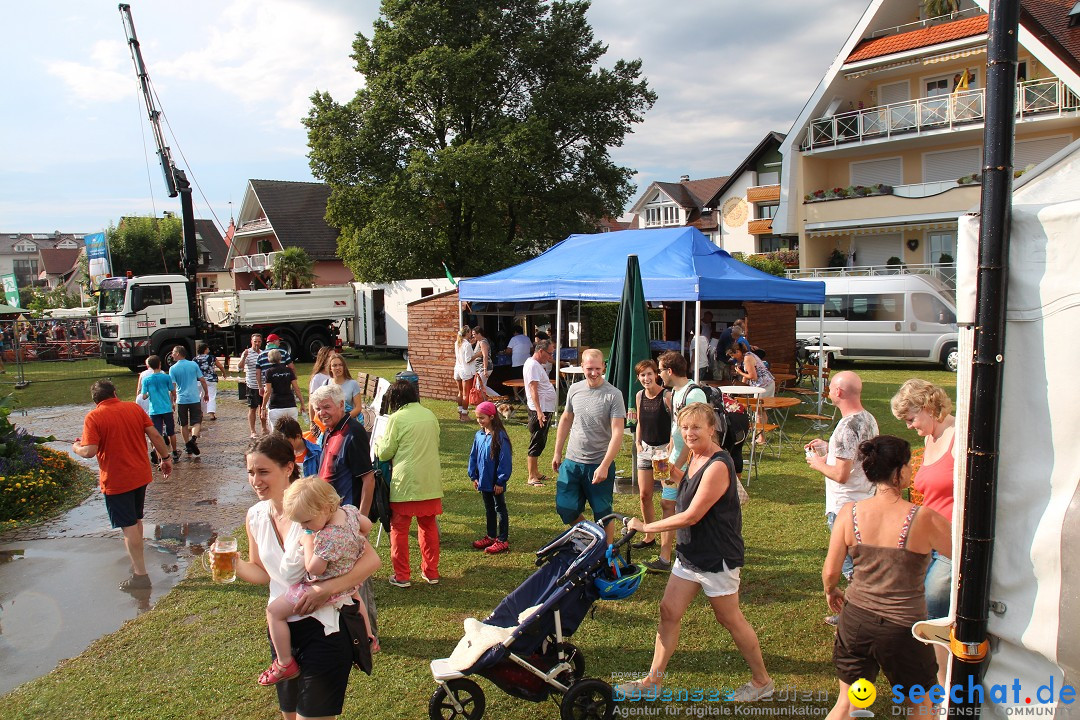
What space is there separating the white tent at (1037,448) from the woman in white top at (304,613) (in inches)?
→ 94.4

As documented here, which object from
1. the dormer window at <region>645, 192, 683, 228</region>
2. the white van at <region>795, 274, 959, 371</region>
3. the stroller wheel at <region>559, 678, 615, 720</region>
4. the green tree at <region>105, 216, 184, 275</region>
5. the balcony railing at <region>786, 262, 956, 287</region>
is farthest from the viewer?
the dormer window at <region>645, 192, 683, 228</region>

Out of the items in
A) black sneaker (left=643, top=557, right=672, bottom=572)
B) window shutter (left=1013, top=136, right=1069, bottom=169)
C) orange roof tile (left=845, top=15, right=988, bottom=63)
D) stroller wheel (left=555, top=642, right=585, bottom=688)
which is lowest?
black sneaker (left=643, top=557, right=672, bottom=572)

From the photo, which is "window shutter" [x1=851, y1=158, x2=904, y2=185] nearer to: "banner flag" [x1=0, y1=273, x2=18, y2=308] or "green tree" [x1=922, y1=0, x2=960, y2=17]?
"green tree" [x1=922, y1=0, x2=960, y2=17]

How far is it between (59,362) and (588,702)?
3044 cm

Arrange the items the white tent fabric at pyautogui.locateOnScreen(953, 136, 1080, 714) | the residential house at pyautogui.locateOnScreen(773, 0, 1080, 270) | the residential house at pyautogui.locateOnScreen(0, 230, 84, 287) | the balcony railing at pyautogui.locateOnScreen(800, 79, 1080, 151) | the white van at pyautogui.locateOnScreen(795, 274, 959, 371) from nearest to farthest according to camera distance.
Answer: the white tent fabric at pyautogui.locateOnScreen(953, 136, 1080, 714)
the white van at pyautogui.locateOnScreen(795, 274, 959, 371)
the balcony railing at pyautogui.locateOnScreen(800, 79, 1080, 151)
the residential house at pyautogui.locateOnScreen(773, 0, 1080, 270)
the residential house at pyautogui.locateOnScreen(0, 230, 84, 287)

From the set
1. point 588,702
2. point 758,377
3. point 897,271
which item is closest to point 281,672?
point 588,702

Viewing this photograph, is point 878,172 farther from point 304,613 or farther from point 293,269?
point 304,613

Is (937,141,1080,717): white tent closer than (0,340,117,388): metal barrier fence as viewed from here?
Yes

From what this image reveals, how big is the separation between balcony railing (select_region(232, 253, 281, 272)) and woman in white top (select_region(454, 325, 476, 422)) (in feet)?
90.6

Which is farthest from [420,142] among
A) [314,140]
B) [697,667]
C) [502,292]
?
[697,667]

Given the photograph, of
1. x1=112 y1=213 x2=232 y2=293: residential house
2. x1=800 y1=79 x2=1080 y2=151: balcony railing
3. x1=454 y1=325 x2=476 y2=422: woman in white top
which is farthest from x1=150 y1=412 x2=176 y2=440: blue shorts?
x1=112 y1=213 x2=232 y2=293: residential house

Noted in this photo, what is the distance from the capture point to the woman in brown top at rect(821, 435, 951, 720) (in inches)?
115

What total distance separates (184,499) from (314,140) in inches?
864

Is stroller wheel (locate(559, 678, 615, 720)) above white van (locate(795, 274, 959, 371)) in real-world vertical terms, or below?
below
